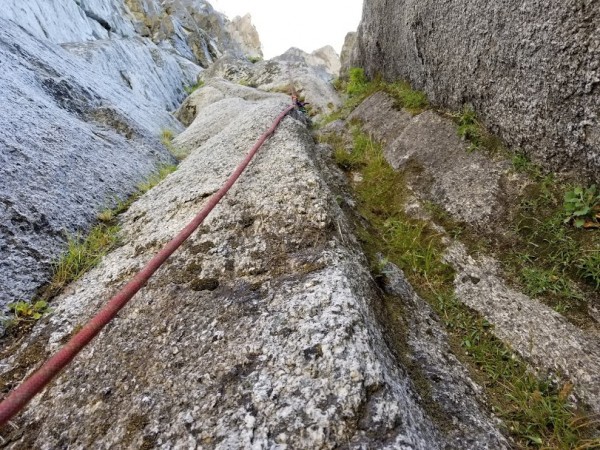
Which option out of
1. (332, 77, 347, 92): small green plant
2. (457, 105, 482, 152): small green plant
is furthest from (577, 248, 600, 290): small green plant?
(332, 77, 347, 92): small green plant

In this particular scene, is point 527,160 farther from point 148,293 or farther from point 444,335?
point 148,293

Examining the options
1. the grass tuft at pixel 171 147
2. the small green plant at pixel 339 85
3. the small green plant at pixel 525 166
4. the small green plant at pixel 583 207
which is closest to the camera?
the small green plant at pixel 583 207

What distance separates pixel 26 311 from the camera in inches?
141

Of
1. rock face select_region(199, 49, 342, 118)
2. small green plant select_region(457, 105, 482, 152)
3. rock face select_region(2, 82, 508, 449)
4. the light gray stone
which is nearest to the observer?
rock face select_region(2, 82, 508, 449)

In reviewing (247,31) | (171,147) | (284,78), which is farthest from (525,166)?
(247,31)

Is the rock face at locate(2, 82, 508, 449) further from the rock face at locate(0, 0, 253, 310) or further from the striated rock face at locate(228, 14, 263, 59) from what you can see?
the striated rock face at locate(228, 14, 263, 59)

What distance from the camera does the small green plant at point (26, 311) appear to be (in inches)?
138

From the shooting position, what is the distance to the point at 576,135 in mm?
3900

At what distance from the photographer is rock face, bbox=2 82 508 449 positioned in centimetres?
223

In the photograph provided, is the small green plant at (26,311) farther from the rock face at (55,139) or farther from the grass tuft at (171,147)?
the grass tuft at (171,147)

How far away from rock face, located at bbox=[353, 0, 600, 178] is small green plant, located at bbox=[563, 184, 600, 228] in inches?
9.1

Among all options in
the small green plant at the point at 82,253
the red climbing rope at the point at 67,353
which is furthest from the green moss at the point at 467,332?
the small green plant at the point at 82,253

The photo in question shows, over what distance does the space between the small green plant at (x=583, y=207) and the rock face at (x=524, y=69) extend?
9.1 inches

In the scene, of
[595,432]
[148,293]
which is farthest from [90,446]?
[595,432]
